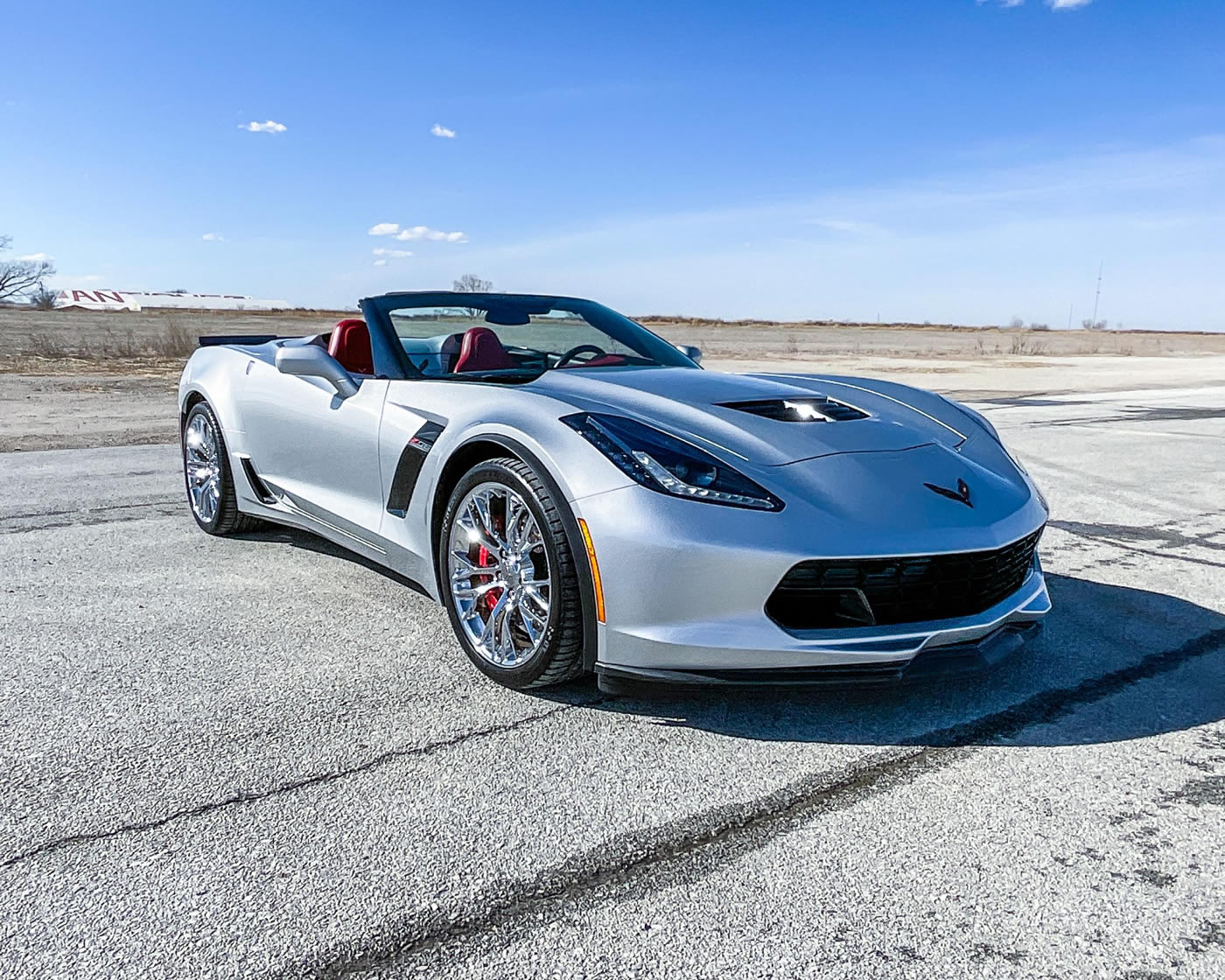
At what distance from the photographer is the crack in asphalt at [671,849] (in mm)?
1872

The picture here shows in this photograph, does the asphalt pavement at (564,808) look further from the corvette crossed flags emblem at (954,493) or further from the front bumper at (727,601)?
the corvette crossed flags emblem at (954,493)

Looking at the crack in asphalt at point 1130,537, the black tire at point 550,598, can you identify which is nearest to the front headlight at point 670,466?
the black tire at point 550,598

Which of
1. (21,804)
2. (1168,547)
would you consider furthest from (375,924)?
(1168,547)

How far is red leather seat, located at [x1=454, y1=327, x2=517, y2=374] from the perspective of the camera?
13.5 feet

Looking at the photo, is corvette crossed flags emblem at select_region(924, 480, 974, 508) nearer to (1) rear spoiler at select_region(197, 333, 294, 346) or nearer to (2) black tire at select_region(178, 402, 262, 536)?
(2) black tire at select_region(178, 402, 262, 536)

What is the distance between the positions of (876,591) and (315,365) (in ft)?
7.71

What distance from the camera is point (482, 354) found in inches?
163

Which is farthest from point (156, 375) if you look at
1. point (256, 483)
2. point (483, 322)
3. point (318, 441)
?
point (483, 322)

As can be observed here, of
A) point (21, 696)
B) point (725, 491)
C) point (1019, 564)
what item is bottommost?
point (21, 696)

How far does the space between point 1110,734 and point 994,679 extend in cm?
46

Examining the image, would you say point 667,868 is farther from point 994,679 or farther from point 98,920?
point 994,679

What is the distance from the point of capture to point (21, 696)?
120 inches

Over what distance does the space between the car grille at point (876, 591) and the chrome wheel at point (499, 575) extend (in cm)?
70

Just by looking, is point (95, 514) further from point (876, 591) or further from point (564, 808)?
point (876, 591)
